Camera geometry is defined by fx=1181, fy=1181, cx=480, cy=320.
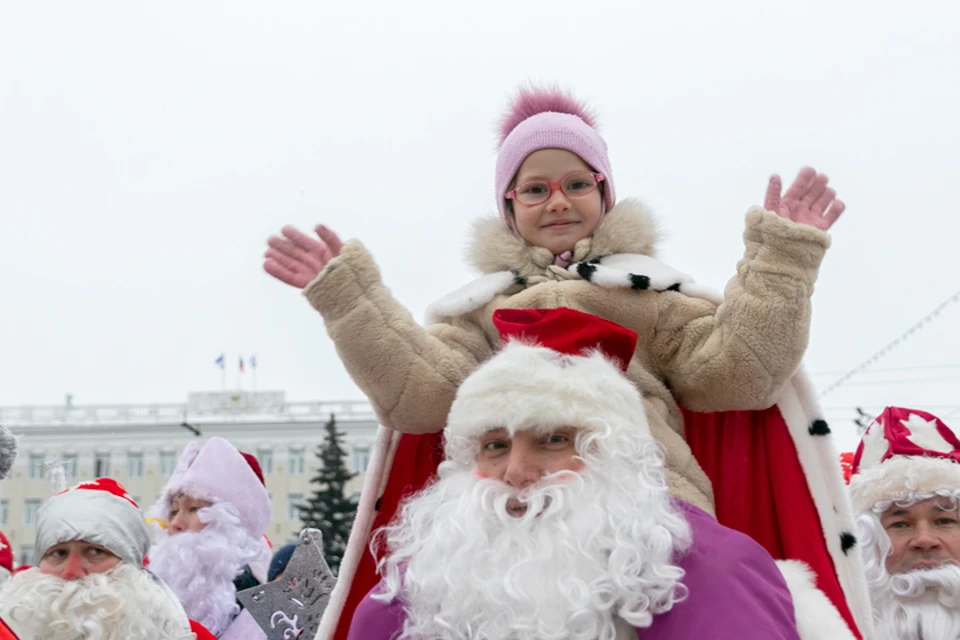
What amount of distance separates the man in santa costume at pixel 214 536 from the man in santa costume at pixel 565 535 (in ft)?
11.6

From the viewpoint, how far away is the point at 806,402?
11.9ft

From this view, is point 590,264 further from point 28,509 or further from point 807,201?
point 28,509

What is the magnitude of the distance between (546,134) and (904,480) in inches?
87.6

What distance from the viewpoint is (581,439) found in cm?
318

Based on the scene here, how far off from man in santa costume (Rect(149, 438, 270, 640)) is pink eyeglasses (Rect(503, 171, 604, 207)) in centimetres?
349

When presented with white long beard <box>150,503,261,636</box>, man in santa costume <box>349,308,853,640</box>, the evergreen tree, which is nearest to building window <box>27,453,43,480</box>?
the evergreen tree

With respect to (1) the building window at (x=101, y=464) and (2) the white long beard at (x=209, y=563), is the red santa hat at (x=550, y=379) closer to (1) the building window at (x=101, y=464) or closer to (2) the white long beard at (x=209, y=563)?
(2) the white long beard at (x=209, y=563)

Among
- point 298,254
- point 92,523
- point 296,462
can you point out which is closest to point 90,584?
point 92,523

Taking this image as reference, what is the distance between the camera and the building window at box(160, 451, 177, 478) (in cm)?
4556

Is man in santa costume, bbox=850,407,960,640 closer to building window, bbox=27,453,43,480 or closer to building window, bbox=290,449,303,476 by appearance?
building window, bbox=290,449,303,476

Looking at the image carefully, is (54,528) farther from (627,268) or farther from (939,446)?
(939,446)

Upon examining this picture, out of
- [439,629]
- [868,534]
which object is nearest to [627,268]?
[439,629]

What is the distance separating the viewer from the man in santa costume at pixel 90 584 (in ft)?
15.1

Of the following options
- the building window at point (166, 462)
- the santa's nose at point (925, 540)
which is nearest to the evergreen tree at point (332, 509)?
the building window at point (166, 462)
